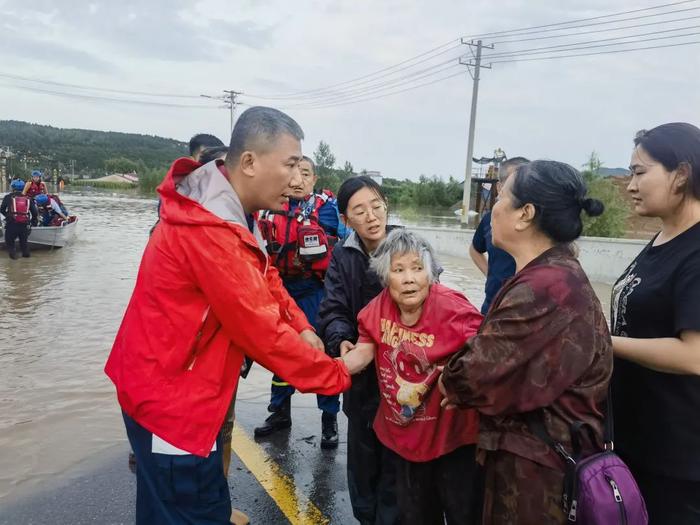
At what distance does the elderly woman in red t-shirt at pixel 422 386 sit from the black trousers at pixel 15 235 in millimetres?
12921

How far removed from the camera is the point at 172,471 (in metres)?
1.91

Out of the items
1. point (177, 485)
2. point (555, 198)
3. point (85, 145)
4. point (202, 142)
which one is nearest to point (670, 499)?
point (555, 198)

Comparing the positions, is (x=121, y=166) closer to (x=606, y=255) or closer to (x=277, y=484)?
(x=606, y=255)

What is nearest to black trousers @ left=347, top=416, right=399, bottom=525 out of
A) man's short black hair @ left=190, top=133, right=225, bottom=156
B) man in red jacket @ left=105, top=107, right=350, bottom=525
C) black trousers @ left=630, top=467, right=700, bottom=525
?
man in red jacket @ left=105, top=107, right=350, bottom=525

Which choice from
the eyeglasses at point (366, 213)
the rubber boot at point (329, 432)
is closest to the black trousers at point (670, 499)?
the eyeglasses at point (366, 213)

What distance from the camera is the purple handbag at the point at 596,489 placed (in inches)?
64.2

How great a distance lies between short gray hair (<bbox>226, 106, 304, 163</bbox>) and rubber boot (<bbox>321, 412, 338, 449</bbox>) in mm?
2505

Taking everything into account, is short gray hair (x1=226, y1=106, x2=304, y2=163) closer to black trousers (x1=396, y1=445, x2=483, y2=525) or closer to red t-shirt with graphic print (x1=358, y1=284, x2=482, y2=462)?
red t-shirt with graphic print (x1=358, y1=284, x2=482, y2=462)

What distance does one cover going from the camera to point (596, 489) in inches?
64.3

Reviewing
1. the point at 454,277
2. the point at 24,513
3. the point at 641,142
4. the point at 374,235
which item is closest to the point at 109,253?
the point at 454,277

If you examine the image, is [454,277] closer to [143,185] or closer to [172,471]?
[172,471]

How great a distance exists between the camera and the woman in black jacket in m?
2.74

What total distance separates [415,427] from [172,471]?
100 cm

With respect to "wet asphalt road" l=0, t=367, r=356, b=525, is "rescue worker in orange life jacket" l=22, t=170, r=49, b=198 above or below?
above
